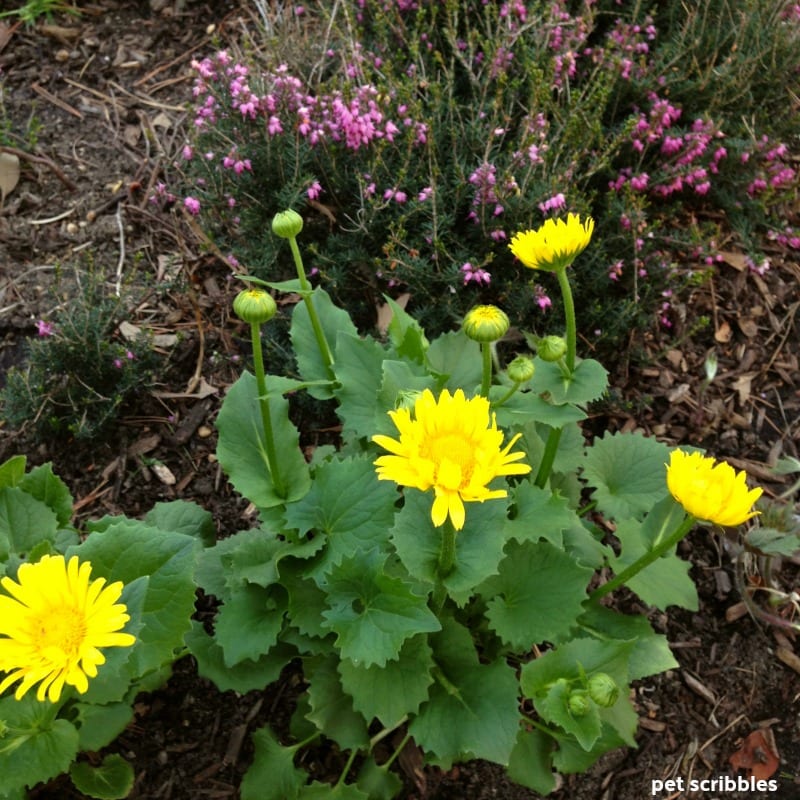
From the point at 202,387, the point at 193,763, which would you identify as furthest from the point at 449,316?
the point at 193,763

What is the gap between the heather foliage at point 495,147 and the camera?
9.44ft

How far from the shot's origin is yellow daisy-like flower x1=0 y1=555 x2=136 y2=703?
152 cm

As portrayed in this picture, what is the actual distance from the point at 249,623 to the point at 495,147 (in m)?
1.96

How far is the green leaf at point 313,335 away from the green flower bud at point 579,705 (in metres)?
1.03

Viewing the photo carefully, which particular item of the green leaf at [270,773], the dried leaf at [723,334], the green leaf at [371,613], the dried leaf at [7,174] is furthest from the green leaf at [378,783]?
the dried leaf at [7,174]

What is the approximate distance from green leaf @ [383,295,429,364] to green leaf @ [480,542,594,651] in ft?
1.97

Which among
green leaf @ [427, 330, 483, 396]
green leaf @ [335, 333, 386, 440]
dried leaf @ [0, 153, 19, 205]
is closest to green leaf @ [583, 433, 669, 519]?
green leaf @ [427, 330, 483, 396]

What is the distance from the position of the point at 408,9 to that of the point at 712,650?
2736mm

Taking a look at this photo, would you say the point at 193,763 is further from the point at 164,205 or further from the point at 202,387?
the point at 164,205

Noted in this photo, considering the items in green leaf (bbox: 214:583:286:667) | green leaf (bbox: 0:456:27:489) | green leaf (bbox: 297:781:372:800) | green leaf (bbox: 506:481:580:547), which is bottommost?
green leaf (bbox: 297:781:372:800)

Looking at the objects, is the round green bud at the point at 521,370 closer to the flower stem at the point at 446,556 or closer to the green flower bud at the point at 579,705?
the flower stem at the point at 446,556

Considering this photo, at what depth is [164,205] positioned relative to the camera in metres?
3.43

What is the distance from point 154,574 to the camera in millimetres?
1907

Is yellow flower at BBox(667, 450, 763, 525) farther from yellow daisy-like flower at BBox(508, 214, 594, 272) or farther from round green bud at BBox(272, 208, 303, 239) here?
round green bud at BBox(272, 208, 303, 239)
